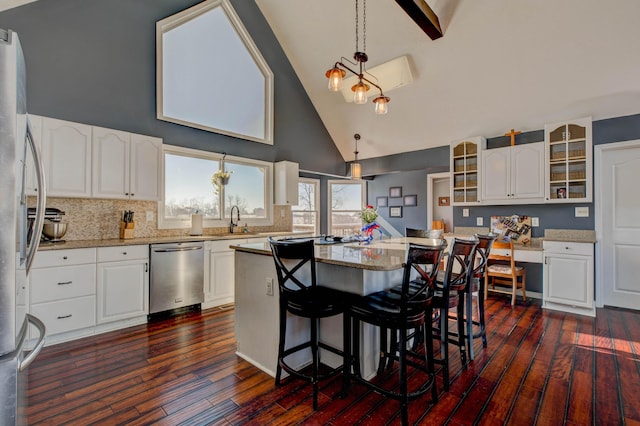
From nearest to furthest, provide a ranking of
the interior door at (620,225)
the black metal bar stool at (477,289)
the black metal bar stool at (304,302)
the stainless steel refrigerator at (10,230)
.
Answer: the stainless steel refrigerator at (10,230) < the black metal bar stool at (304,302) < the black metal bar stool at (477,289) < the interior door at (620,225)

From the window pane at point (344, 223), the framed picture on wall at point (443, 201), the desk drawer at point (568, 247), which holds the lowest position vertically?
the desk drawer at point (568, 247)

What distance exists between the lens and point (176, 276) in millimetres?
3580

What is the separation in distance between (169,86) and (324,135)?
3.07 metres

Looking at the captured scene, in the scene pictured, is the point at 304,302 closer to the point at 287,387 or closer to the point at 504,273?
the point at 287,387

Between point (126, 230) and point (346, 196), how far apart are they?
4382 millimetres

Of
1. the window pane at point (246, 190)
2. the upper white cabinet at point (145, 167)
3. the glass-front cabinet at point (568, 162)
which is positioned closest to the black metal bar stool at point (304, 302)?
the upper white cabinet at point (145, 167)

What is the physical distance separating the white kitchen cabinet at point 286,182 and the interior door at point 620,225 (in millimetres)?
4364

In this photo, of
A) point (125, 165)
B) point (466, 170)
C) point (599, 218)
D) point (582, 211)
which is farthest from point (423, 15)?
point (125, 165)

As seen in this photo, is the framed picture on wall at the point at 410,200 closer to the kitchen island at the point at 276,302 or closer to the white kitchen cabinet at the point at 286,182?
the white kitchen cabinet at the point at 286,182

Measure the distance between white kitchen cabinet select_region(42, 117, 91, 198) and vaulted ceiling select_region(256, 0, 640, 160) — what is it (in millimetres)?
3515

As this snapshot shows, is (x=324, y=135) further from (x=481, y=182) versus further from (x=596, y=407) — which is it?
(x=596, y=407)

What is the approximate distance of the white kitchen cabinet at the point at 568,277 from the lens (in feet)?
12.2

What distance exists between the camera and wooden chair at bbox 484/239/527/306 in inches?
163

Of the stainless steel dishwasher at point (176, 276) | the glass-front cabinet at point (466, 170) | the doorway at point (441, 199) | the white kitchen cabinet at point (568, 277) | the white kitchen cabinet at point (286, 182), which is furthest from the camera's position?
the doorway at point (441, 199)
